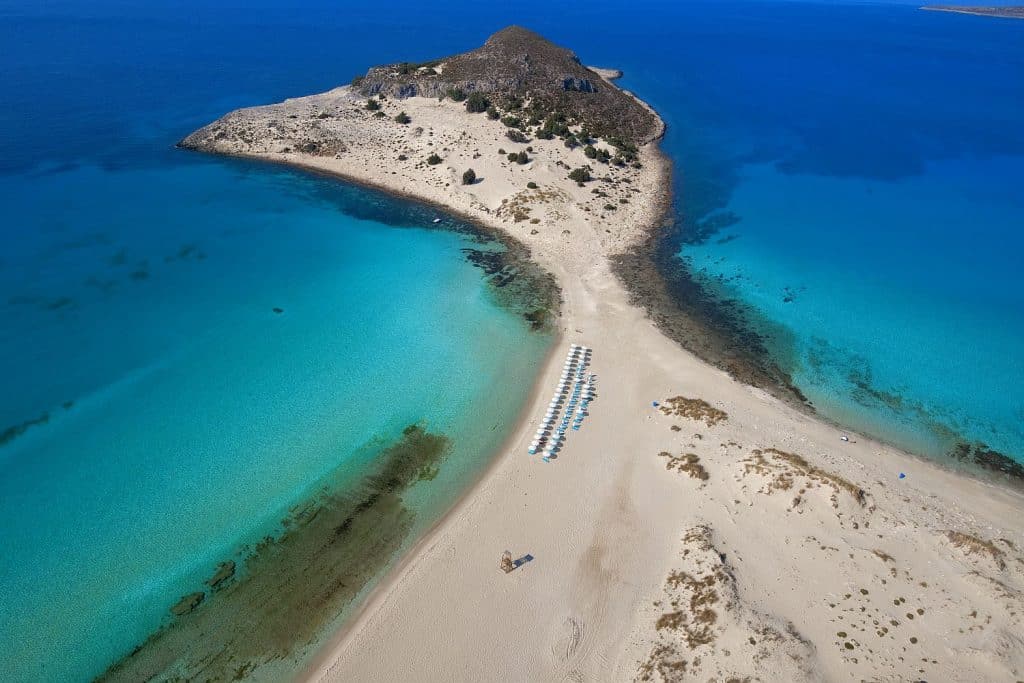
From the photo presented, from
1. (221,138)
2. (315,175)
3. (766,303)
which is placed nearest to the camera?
(766,303)

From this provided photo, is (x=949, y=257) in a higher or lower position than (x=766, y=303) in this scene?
higher

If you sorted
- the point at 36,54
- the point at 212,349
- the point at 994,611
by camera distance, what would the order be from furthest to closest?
the point at 36,54 → the point at 212,349 → the point at 994,611

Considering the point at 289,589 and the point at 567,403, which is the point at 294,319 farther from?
the point at 289,589

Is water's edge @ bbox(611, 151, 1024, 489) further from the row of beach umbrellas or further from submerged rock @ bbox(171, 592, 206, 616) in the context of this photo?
submerged rock @ bbox(171, 592, 206, 616)

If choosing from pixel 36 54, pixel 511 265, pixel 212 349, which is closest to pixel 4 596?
pixel 212 349

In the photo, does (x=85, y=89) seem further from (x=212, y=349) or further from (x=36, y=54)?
(x=212, y=349)

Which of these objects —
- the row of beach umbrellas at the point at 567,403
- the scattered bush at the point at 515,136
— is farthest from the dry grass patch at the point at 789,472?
the scattered bush at the point at 515,136

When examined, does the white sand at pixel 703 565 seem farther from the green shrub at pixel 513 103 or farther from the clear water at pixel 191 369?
the green shrub at pixel 513 103

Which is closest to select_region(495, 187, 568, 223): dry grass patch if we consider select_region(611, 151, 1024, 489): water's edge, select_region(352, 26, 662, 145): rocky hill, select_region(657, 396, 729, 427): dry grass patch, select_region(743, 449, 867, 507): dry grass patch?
select_region(611, 151, 1024, 489): water's edge
